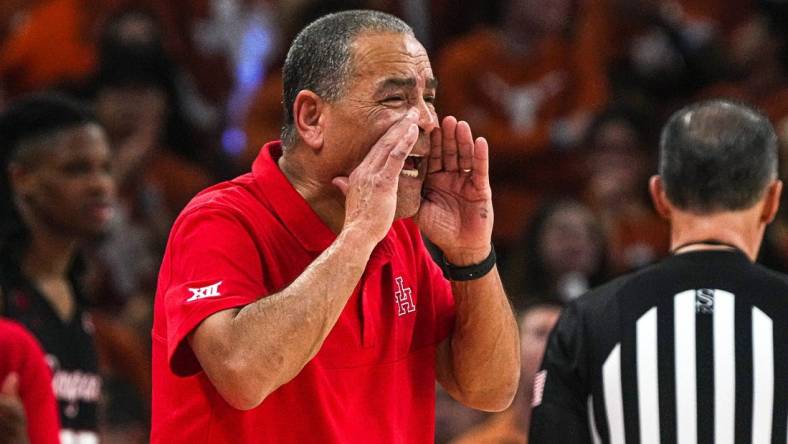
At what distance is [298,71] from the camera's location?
317 centimetres

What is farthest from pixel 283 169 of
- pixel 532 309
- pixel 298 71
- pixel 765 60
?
pixel 765 60

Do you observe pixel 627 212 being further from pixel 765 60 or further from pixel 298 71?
pixel 298 71

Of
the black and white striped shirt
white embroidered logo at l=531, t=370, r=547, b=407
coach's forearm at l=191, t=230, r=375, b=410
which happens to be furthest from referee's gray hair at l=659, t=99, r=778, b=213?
coach's forearm at l=191, t=230, r=375, b=410

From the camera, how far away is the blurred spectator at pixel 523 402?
18.7 feet

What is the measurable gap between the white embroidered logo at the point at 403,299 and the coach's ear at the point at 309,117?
38cm

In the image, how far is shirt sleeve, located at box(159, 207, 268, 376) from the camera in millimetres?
2805

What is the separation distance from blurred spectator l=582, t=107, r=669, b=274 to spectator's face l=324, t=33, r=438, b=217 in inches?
179

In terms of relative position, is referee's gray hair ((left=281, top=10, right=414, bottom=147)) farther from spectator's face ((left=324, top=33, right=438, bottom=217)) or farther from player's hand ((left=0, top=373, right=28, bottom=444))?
player's hand ((left=0, top=373, right=28, bottom=444))

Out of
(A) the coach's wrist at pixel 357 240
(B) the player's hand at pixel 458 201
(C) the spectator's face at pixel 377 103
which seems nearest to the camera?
(A) the coach's wrist at pixel 357 240

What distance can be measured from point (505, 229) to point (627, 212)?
27.6 inches

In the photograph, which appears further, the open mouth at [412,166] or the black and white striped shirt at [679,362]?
the black and white striped shirt at [679,362]

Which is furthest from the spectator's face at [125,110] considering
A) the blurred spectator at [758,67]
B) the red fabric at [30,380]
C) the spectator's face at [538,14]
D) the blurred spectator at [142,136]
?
the red fabric at [30,380]

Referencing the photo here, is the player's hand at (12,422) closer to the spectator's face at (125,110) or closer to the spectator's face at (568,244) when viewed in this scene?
the spectator's face at (568,244)

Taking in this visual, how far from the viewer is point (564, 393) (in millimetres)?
3482
